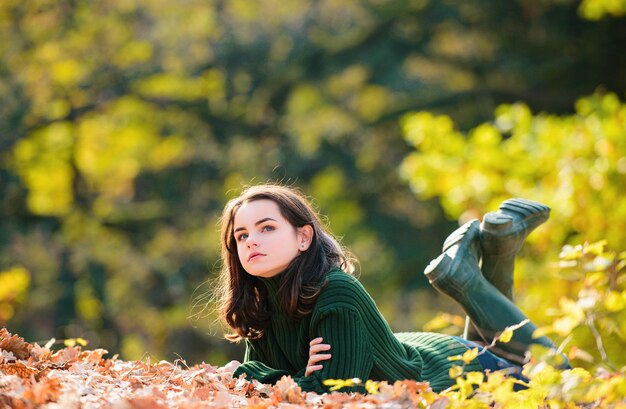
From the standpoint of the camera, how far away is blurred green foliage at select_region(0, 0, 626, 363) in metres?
11.8

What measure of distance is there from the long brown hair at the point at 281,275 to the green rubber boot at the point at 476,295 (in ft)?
1.33

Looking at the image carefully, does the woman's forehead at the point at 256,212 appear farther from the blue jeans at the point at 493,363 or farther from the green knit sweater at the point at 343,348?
the blue jeans at the point at 493,363

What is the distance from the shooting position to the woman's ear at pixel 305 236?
3158 millimetres

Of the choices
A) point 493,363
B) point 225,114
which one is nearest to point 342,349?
point 493,363

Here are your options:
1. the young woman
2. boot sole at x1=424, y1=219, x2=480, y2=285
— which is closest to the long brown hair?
the young woman

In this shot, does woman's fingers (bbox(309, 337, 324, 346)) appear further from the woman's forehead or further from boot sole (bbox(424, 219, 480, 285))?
boot sole (bbox(424, 219, 480, 285))

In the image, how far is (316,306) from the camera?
9.67 ft

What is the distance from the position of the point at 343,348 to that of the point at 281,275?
1.33ft

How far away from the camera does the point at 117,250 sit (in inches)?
476

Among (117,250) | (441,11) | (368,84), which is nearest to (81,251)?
(117,250)

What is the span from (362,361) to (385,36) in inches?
405

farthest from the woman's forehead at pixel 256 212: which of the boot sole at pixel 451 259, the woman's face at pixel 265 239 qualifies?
the boot sole at pixel 451 259

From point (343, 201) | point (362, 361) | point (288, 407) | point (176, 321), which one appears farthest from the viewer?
point (343, 201)

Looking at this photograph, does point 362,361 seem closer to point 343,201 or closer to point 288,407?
point 288,407
